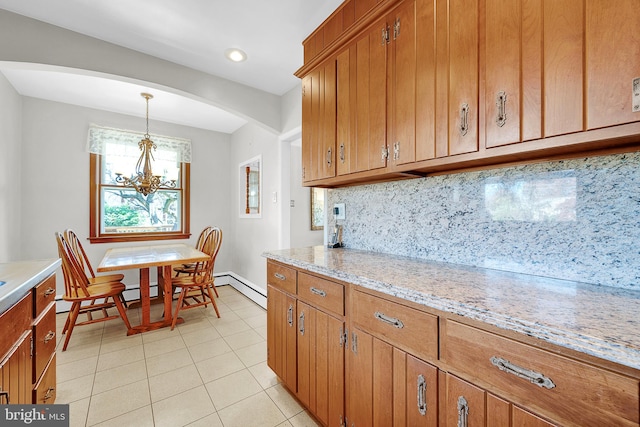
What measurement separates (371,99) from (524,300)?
1.22 metres

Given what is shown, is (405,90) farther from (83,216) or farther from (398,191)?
(83,216)

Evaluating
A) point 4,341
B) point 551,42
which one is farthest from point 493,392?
point 4,341

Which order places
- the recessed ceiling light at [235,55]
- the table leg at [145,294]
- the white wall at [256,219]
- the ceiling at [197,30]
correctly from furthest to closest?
the white wall at [256,219], the table leg at [145,294], the recessed ceiling light at [235,55], the ceiling at [197,30]

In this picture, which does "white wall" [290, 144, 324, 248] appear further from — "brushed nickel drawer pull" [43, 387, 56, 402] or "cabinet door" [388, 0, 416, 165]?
"brushed nickel drawer pull" [43, 387, 56, 402]

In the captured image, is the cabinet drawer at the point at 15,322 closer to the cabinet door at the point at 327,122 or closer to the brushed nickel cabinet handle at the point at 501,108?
the cabinet door at the point at 327,122

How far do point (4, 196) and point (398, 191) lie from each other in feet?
12.7

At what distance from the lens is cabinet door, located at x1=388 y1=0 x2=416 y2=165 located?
1.28m

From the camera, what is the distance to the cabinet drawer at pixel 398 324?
89 centimetres

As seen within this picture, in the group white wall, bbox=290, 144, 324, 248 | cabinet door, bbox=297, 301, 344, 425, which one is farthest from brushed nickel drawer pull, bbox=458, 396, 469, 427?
white wall, bbox=290, 144, 324, 248

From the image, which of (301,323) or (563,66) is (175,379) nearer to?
(301,323)

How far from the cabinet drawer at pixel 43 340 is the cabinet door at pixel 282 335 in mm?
1225

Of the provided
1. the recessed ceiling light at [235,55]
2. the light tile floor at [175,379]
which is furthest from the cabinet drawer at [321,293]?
the recessed ceiling light at [235,55]

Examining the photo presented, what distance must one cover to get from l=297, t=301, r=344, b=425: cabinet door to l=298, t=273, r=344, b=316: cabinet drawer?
0.05 metres

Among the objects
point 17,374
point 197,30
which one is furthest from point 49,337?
A: point 197,30
